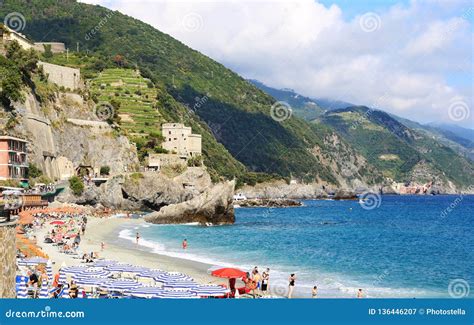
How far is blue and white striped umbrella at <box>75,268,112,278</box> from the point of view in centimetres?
2482

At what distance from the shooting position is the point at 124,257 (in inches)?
1524

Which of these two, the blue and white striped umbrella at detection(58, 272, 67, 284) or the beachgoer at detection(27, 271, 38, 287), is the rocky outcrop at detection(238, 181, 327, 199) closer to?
the beachgoer at detection(27, 271, 38, 287)

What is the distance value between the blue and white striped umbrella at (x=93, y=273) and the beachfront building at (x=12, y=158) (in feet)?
146

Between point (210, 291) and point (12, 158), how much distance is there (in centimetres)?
5247

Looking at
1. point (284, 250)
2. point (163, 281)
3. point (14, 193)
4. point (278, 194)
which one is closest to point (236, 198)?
point (278, 194)

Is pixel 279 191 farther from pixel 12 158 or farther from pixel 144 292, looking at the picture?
pixel 144 292

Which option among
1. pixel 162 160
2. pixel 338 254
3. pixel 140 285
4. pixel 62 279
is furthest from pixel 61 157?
→ pixel 140 285

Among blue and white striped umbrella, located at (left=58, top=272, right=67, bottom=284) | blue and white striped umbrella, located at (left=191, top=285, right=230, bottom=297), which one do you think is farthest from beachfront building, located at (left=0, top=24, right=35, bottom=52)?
blue and white striped umbrella, located at (left=191, top=285, right=230, bottom=297)

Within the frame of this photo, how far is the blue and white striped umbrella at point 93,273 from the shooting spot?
24819 mm

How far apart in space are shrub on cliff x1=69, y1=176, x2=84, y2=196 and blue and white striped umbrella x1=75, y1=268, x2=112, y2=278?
59.3m

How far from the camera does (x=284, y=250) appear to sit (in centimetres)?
4738

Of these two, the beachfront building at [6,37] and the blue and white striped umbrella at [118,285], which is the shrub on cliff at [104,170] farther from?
the blue and white striped umbrella at [118,285]

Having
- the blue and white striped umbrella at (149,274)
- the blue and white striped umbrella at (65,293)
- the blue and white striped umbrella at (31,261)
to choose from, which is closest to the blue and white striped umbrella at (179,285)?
the blue and white striped umbrella at (149,274)

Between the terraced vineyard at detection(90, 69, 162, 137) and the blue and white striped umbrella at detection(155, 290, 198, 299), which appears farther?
the terraced vineyard at detection(90, 69, 162, 137)
